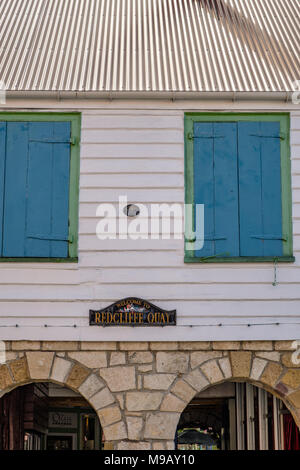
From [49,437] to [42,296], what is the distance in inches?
361

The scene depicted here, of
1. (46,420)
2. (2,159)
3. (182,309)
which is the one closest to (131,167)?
(2,159)

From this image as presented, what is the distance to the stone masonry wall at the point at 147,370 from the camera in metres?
8.73

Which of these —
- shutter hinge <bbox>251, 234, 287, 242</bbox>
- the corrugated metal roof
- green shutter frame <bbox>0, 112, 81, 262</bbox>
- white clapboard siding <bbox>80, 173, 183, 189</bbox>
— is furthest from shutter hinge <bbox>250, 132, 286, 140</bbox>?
green shutter frame <bbox>0, 112, 81, 262</bbox>

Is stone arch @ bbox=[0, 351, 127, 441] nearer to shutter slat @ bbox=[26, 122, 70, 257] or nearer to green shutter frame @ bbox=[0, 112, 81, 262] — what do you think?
green shutter frame @ bbox=[0, 112, 81, 262]

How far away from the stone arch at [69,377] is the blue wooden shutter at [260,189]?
2270 mm

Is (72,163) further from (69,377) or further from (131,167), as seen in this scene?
(69,377)

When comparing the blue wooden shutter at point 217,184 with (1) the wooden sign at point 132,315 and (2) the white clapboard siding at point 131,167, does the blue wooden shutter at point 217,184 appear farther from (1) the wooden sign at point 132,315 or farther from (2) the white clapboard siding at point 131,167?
(1) the wooden sign at point 132,315

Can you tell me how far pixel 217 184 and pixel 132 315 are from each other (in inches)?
73.5

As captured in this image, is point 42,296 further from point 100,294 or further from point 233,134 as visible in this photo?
point 233,134

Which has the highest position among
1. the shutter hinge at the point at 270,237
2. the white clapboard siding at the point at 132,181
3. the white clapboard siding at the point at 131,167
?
the white clapboard siding at the point at 131,167

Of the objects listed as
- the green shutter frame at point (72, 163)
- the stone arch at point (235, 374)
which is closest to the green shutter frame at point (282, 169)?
the stone arch at point (235, 374)

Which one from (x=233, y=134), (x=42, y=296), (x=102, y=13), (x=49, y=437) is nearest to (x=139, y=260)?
(x=42, y=296)

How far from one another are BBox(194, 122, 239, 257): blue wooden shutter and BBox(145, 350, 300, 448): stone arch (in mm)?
1201

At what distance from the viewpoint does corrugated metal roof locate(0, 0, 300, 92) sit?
31.1 ft
